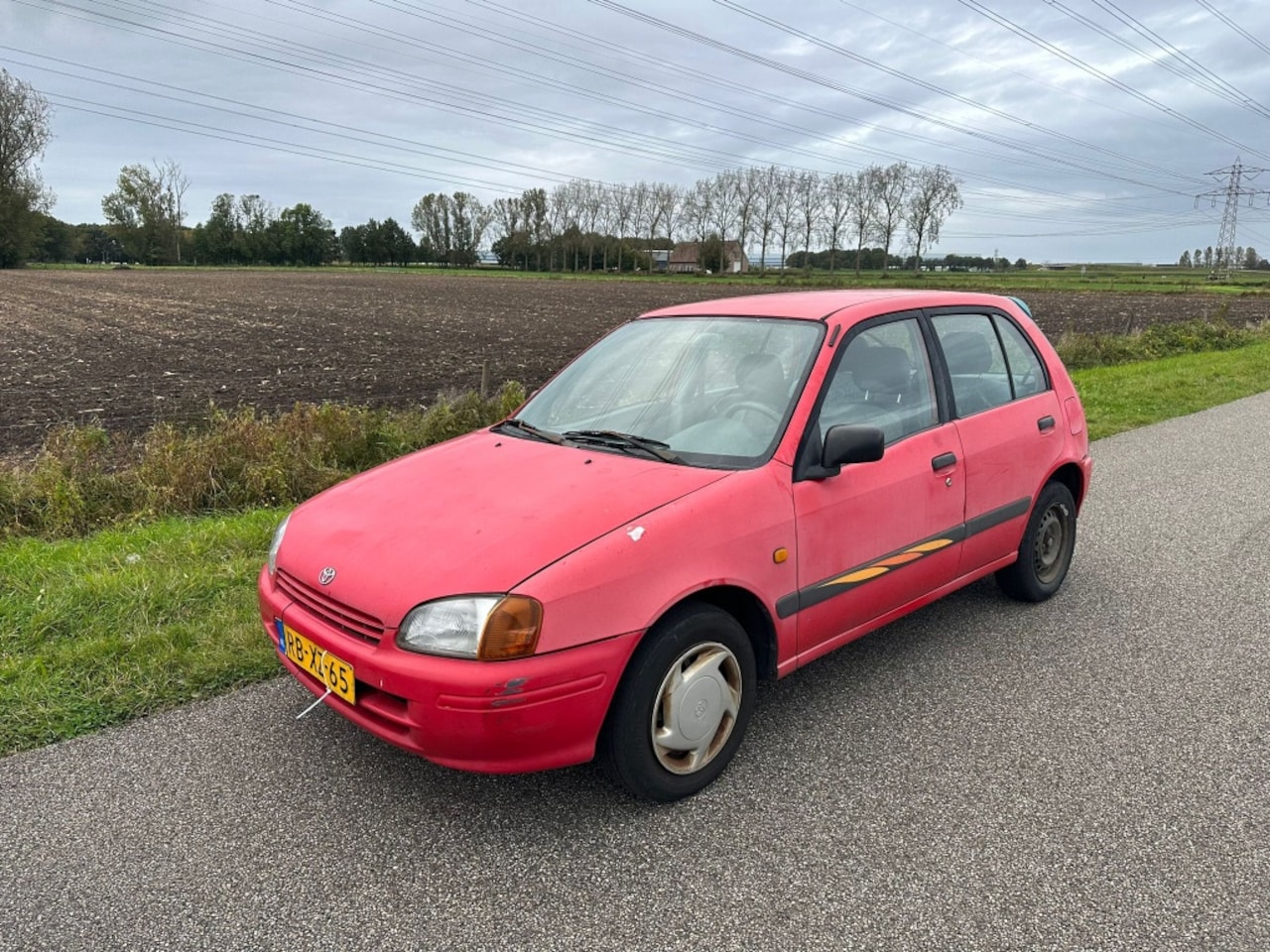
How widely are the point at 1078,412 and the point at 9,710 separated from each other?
513 cm

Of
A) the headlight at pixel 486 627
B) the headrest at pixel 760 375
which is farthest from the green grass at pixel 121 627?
the headrest at pixel 760 375

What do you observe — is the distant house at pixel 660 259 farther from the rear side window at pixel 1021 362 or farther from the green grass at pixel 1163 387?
the rear side window at pixel 1021 362

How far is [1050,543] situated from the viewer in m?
4.59

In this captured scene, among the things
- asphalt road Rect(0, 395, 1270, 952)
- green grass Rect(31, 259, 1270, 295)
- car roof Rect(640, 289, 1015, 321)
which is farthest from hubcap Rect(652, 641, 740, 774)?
green grass Rect(31, 259, 1270, 295)

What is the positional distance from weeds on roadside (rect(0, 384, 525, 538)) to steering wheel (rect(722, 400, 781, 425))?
4.31 meters

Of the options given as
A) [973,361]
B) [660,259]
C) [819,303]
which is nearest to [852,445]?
[819,303]

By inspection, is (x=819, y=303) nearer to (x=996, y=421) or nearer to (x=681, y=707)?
(x=996, y=421)

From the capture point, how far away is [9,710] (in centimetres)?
335

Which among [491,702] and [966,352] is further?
[966,352]

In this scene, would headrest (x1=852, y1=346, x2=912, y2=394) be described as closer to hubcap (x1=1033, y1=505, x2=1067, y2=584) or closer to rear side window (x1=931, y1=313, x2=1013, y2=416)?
rear side window (x1=931, y1=313, x2=1013, y2=416)

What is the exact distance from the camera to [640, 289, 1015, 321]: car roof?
364 centimetres

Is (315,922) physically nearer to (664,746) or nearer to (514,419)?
(664,746)

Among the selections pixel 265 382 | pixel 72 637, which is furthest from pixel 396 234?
pixel 72 637

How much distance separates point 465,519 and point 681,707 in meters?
0.92
